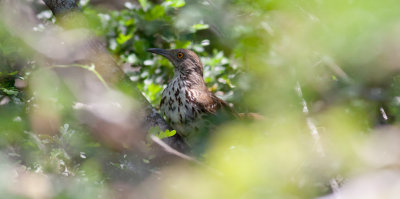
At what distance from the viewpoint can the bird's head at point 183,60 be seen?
3957mm

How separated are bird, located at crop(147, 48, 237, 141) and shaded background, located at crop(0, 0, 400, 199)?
0.59 metres

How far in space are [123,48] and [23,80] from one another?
1.75 metres

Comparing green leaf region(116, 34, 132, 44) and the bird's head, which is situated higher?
green leaf region(116, 34, 132, 44)

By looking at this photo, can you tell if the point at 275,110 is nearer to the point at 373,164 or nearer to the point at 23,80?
the point at 373,164

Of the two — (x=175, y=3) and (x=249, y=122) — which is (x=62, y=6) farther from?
(x=249, y=122)

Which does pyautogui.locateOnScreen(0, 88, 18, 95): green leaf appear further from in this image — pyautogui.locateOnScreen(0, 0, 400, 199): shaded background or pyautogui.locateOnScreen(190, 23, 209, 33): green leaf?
pyautogui.locateOnScreen(190, 23, 209, 33): green leaf

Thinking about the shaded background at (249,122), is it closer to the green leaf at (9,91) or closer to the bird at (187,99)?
the green leaf at (9,91)

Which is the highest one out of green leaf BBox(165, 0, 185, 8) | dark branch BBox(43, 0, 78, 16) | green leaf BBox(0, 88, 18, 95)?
green leaf BBox(165, 0, 185, 8)

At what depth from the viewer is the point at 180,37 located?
4.39 metres

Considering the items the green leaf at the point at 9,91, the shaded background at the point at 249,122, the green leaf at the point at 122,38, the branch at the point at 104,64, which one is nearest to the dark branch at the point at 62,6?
the branch at the point at 104,64

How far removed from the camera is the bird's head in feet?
13.0

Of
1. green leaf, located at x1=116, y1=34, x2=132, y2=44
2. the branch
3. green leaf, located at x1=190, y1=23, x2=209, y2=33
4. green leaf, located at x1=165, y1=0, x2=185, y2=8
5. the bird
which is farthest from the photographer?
green leaf, located at x1=116, y1=34, x2=132, y2=44

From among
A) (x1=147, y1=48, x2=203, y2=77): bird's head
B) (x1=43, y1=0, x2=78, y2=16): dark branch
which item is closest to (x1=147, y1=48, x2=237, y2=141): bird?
(x1=147, y1=48, x2=203, y2=77): bird's head

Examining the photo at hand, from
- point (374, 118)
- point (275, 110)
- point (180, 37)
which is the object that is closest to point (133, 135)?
point (275, 110)
